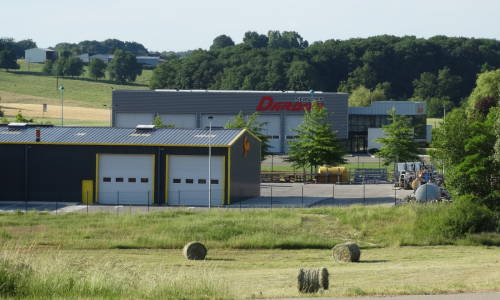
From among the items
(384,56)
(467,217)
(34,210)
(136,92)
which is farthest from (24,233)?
(384,56)

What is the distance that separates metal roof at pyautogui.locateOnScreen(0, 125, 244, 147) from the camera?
198 ft

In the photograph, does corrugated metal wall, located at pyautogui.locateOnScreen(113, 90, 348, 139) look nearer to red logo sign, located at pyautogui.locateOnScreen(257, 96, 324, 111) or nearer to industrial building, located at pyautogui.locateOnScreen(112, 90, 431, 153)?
industrial building, located at pyautogui.locateOnScreen(112, 90, 431, 153)

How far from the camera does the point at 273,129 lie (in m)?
110

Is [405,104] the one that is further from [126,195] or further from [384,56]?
[384,56]

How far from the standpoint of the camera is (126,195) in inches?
2379

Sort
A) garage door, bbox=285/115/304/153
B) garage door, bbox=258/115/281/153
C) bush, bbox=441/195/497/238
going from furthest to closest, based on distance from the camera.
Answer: garage door, bbox=258/115/281/153, garage door, bbox=285/115/304/153, bush, bbox=441/195/497/238

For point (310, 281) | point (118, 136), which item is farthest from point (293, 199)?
point (310, 281)

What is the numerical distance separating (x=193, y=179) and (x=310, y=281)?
119ft

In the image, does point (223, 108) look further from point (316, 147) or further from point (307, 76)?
point (307, 76)

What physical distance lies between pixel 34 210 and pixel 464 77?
6143 inches

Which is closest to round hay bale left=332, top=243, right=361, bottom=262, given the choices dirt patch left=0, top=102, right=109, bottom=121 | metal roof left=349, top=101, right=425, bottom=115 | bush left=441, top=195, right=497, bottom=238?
bush left=441, top=195, right=497, bottom=238

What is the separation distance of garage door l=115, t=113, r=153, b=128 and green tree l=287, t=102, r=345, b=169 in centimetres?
3129

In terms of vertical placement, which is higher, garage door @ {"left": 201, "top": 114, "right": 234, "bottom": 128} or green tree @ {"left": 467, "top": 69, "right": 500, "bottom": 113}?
green tree @ {"left": 467, "top": 69, "right": 500, "bottom": 113}

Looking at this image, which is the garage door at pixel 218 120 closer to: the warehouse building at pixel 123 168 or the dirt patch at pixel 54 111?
the warehouse building at pixel 123 168
